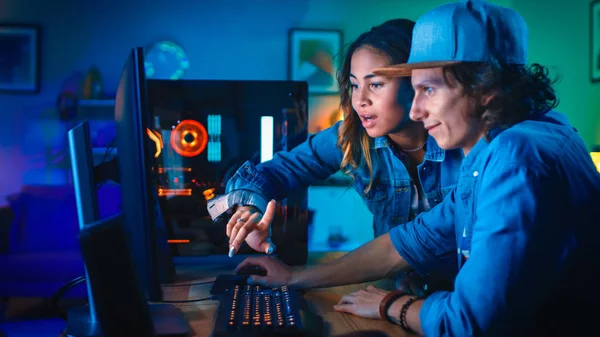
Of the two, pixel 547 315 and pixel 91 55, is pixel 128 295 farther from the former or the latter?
pixel 91 55

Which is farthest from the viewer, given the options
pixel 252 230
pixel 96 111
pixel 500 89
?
pixel 96 111

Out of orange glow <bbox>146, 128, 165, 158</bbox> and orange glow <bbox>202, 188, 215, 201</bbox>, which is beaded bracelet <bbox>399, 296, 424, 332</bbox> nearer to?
orange glow <bbox>202, 188, 215, 201</bbox>

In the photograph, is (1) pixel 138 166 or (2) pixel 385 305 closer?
(1) pixel 138 166

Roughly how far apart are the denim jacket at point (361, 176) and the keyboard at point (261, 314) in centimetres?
44

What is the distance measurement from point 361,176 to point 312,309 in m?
0.70

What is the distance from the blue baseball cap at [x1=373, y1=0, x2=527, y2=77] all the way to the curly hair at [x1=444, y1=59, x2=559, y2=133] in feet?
0.06

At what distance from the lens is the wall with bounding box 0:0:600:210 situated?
13.4 ft

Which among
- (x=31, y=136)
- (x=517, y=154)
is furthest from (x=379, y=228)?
(x=31, y=136)

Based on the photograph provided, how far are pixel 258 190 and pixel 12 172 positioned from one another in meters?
3.35

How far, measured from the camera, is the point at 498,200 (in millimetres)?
781

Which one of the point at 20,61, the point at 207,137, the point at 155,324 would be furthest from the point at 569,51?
the point at 20,61

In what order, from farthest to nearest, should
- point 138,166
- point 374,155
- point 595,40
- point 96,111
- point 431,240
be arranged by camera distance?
point 96,111 → point 595,40 → point 374,155 → point 431,240 → point 138,166

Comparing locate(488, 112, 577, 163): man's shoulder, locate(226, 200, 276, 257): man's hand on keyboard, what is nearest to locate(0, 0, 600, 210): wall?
locate(226, 200, 276, 257): man's hand on keyboard

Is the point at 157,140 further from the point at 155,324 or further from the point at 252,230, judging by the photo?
the point at 155,324
